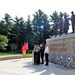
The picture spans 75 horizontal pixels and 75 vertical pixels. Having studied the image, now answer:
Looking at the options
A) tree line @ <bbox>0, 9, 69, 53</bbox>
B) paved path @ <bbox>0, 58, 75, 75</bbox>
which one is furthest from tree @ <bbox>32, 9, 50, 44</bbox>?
paved path @ <bbox>0, 58, 75, 75</bbox>

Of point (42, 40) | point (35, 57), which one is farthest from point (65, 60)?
point (42, 40)

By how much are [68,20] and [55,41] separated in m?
2.05

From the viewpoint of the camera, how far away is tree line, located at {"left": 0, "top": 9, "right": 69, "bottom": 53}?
47000mm

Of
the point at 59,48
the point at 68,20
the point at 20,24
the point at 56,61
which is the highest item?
the point at 20,24

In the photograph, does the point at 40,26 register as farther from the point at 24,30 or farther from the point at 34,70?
the point at 34,70

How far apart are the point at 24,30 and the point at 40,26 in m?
4.05

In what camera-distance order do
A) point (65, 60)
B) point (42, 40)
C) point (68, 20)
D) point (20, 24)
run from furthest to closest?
1. point (20, 24)
2. point (42, 40)
3. point (68, 20)
4. point (65, 60)

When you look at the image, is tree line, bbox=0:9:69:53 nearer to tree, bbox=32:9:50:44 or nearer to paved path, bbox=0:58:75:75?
tree, bbox=32:9:50:44

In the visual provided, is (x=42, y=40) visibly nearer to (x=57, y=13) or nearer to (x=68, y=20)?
Result: (x=57, y=13)

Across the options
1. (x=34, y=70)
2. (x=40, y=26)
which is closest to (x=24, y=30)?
(x=40, y=26)

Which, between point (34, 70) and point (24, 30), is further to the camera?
point (24, 30)

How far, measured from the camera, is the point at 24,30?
1930 inches

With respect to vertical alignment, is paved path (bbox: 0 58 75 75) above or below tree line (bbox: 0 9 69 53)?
below

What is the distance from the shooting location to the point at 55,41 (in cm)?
1497
